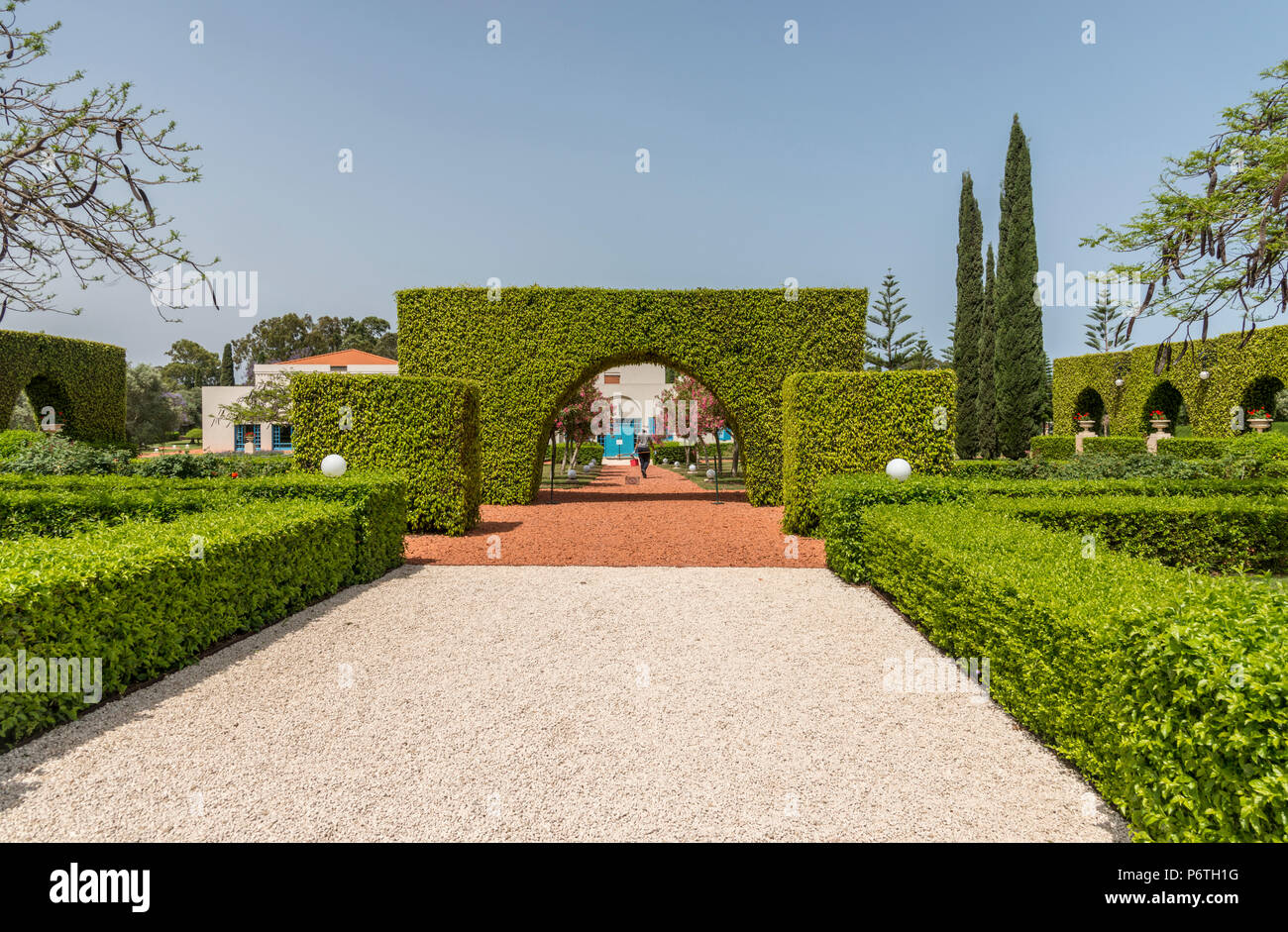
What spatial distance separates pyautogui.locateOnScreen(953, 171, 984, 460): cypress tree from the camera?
1097 inches

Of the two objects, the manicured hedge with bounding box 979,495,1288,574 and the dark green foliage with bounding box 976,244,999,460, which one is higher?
the dark green foliage with bounding box 976,244,999,460

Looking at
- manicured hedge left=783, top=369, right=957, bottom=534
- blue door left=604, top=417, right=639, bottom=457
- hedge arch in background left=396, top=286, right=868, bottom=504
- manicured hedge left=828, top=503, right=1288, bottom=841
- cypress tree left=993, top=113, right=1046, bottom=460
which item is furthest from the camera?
blue door left=604, top=417, right=639, bottom=457

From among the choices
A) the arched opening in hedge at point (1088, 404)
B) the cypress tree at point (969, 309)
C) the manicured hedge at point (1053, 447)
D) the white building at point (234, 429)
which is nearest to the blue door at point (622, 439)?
the white building at point (234, 429)

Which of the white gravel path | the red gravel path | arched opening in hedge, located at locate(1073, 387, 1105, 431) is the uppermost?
arched opening in hedge, located at locate(1073, 387, 1105, 431)

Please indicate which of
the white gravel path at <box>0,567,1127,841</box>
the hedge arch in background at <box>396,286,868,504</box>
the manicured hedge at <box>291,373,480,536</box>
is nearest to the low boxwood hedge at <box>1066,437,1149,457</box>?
the hedge arch in background at <box>396,286,868,504</box>

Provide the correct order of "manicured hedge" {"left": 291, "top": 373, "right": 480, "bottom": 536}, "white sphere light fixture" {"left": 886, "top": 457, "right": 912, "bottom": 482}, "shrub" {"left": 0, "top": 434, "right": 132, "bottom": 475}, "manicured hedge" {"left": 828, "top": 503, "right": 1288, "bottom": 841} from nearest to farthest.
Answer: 1. "manicured hedge" {"left": 828, "top": 503, "right": 1288, "bottom": 841}
2. "white sphere light fixture" {"left": 886, "top": 457, "right": 912, "bottom": 482}
3. "manicured hedge" {"left": 291, "top": 373, "right": 480, "bottom": 536}
4. "shrub" {"left": 0, "top": 434, "right": 132, "bottom": 475}

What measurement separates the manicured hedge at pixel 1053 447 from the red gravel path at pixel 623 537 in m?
17.6

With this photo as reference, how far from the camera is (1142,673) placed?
2.78m

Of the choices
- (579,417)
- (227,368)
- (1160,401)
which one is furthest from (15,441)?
→ (227,368)

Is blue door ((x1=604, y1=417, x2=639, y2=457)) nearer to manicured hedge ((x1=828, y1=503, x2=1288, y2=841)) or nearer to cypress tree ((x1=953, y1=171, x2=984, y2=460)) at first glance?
cypress tree ((x1=953, y1=171, x2=984, y2=460))

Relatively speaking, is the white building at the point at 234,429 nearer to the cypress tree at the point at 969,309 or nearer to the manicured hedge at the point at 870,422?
the cypress tree at the point at 969,309

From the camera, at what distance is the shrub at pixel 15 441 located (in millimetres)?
13852

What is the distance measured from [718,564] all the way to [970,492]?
10.6 ft

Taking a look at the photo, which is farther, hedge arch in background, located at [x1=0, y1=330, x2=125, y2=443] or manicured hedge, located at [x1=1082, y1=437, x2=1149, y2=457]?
manicured hedge, located at [x1=1082, y1=437, x2=1149, y2=457]
